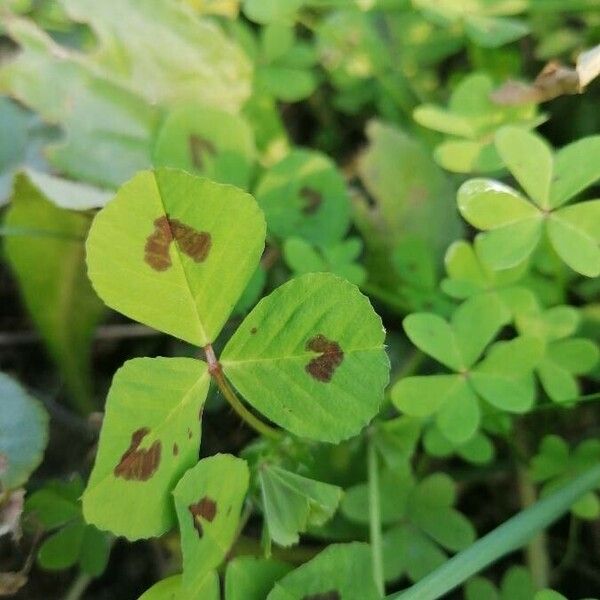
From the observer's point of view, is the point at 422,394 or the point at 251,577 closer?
the point at 251,577

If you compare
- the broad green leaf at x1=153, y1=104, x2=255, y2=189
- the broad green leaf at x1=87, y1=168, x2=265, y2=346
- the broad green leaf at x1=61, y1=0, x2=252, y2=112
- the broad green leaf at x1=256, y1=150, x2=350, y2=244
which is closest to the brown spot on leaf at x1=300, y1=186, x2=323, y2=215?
the broad green leaf at x1=256, y1=150, x2=350, y2=244

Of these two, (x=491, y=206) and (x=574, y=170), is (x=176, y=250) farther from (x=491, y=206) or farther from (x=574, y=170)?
(x=574, y=170)

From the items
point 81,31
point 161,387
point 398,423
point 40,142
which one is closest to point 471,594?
point 398,423

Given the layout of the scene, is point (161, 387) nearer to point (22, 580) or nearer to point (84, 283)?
point (22, 580)

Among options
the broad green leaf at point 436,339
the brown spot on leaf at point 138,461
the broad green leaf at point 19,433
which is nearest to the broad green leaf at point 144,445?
the brown spot on leaf at point 138,461

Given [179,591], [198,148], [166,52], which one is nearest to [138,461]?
[179,591]

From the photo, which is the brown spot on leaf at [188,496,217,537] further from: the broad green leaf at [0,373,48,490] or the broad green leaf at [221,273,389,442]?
the broad green leaf at [0,373,48,490]

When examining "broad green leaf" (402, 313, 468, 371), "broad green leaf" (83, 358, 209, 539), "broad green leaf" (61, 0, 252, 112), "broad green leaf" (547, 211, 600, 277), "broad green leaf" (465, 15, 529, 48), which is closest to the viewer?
"broad green leaf" (83, 358, 209, 539)
